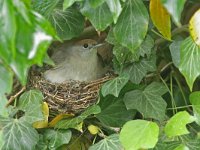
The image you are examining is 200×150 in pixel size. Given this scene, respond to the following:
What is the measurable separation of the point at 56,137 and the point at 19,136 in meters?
0.17

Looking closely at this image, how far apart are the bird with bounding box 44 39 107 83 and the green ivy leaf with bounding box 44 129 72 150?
392mm

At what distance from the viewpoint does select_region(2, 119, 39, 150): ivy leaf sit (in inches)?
66.2

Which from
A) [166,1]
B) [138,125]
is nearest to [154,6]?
[138,125]

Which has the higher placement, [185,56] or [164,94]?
[185,56]

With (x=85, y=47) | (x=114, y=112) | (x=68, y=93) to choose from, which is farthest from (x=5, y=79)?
(x=85, y=47)

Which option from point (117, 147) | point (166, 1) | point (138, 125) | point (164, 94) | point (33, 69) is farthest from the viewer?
point (33, 69)

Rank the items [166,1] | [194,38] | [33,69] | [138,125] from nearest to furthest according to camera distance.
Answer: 1. [166,1]
2. [194,38]
3. [138,125]
4. [33,69]

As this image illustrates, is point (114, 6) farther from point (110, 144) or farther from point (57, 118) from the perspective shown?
point (57, 118)

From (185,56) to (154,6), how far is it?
→ 184 mm

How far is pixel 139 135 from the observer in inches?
55.9

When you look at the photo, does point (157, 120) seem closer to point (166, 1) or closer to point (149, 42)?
point (149, 42)

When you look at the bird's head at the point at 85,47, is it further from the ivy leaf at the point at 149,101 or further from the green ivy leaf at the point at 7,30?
the green ivy leaf at the point at 7,30

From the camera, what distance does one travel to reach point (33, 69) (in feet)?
7.19

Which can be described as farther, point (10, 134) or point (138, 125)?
point (10, 134)
